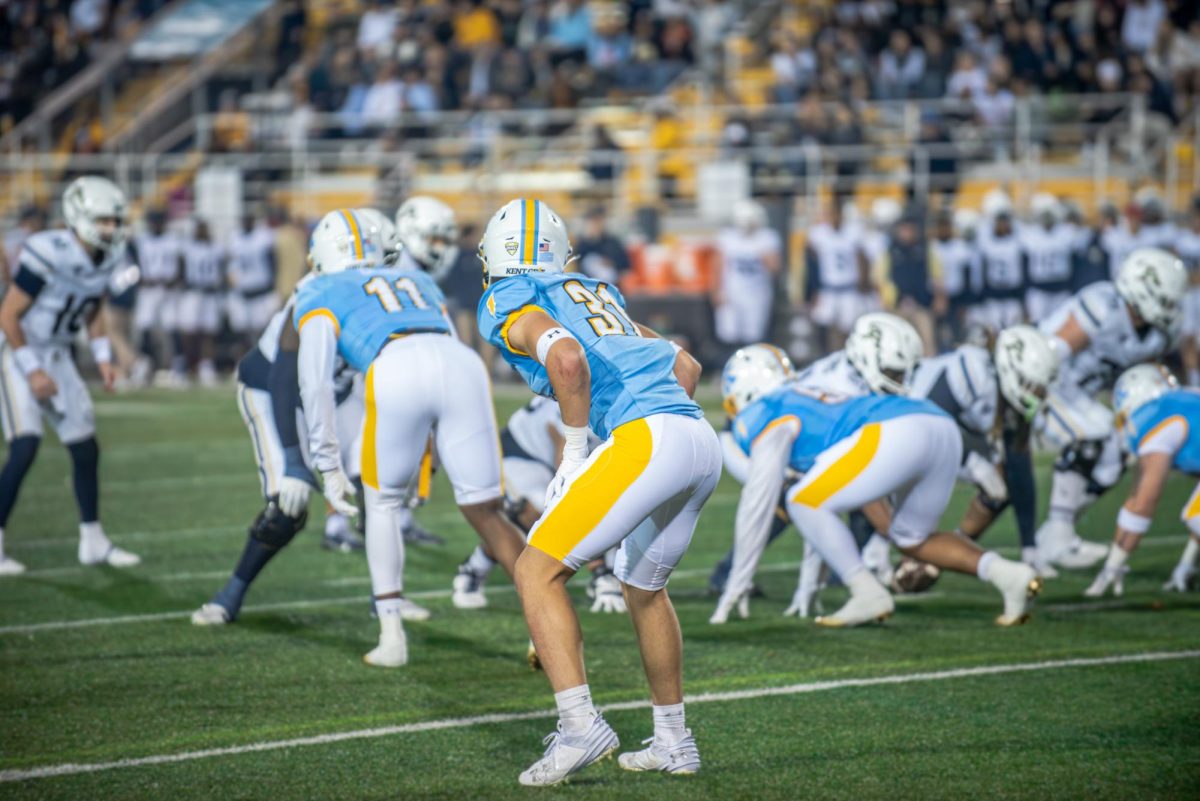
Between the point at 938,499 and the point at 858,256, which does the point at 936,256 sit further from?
the point at 938,499

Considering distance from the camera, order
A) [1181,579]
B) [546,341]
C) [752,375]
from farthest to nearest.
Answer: [1181,579]
[752,375]
[546,341]

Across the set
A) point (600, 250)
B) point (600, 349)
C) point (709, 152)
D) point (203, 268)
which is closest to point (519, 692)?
point (600, 349)

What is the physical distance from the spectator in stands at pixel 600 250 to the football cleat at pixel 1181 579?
34.7 ft

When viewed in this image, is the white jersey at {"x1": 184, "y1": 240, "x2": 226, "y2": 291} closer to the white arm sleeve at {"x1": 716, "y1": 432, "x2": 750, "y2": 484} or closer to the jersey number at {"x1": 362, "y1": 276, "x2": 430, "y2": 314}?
the white arm sleeve at {"x1": 716, "y1": 432, "x2": 750, "y2": 484}

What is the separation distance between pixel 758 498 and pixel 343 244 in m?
2.05

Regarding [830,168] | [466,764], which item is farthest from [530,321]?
[830,168]

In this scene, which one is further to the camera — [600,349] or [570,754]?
[600,349]

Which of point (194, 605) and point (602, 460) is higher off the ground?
point (602, 460)

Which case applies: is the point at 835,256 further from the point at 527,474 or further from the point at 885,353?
the point at 885,353

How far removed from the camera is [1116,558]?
25.0ft

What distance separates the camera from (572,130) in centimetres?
2153

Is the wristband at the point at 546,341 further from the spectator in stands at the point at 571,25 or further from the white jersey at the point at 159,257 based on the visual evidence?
the spectator in stands at the point at 571,25

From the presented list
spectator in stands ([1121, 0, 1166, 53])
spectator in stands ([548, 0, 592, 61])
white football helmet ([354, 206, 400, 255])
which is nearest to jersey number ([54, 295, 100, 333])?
white football helmet ([354, 206, 400, 255])

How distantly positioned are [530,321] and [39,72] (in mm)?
22809
